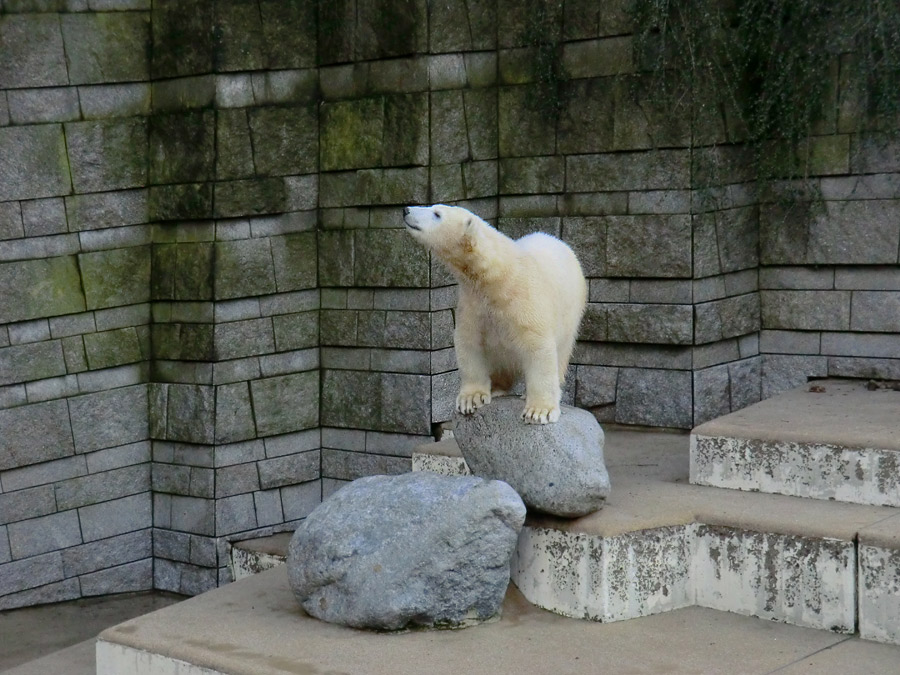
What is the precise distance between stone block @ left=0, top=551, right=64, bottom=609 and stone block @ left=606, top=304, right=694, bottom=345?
9.58ft

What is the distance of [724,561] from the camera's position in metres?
4.41

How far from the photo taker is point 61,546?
19.5 ft

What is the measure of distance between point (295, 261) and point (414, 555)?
8.10ft

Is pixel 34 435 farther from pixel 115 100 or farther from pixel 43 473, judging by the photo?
pixel 115 100

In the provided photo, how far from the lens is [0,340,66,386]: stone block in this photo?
5.74 meters

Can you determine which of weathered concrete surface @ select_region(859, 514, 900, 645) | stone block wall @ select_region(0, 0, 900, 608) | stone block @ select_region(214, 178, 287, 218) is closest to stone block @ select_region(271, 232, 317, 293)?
stone block wall @ select_region(0, 0, 900, 608)

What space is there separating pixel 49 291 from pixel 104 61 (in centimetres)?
115

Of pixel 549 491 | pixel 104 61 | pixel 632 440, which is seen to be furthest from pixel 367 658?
pixel 104 61

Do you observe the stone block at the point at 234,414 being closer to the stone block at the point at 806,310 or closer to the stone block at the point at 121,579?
the stone block at the point at 121,579

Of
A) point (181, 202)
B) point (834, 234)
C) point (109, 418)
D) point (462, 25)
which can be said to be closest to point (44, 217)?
point (181, 202)

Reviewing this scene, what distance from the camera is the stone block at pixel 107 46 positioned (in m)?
5.89

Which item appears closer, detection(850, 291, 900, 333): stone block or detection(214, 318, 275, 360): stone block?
detection(850, 291, 900, 333): stone block

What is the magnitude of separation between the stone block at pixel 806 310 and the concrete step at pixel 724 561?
1538mm

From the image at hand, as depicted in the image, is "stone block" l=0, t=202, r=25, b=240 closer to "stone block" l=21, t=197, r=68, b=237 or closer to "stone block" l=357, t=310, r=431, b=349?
"stone block" l=21, t=197, r=68, b=237
